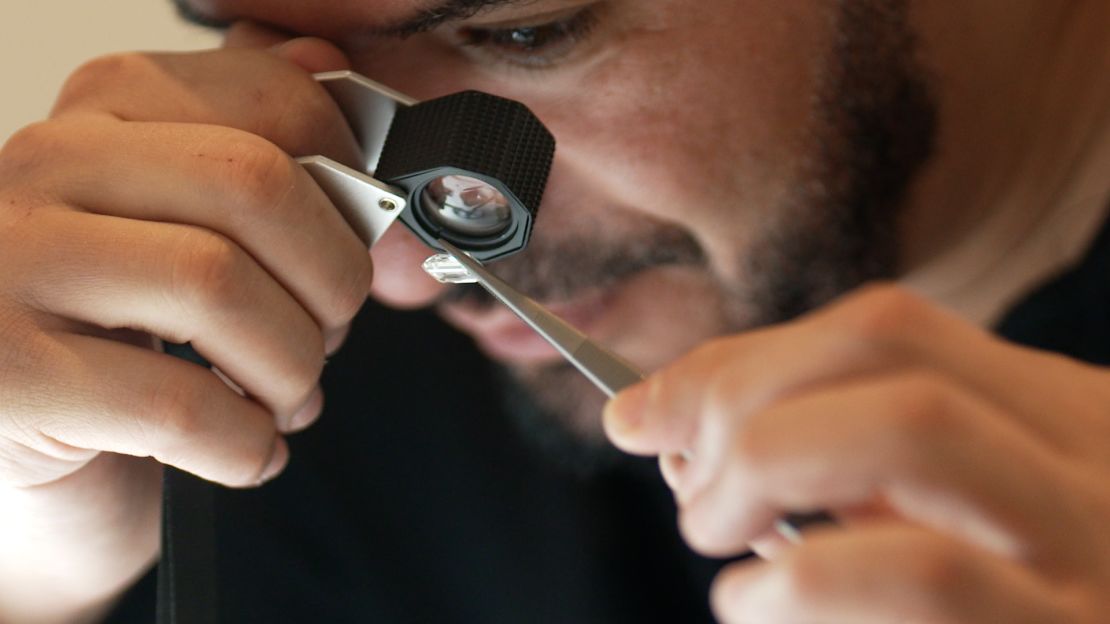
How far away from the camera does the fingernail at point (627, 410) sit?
0.41 m

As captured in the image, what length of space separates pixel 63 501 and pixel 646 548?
0.58m

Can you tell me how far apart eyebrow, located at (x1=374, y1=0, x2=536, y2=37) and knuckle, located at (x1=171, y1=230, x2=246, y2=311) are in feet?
0.59

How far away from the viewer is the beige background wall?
3.60 ft

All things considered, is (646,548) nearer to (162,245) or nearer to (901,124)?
(901,124)

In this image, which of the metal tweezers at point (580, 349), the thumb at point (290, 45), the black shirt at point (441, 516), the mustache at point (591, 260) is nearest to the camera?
the metal tweezers at point (580, 349)

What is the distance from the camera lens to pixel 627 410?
16.6 inches

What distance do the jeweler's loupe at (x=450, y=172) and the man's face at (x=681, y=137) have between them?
81mm

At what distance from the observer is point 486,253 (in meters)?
0.63

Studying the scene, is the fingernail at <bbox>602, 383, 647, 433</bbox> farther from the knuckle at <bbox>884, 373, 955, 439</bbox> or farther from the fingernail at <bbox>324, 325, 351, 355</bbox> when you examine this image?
the fingernail at <bbox>324, 325, 351, 355</bbox>

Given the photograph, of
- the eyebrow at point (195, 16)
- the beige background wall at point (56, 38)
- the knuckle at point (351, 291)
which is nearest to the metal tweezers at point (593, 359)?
the knuckle at point (351, 291)

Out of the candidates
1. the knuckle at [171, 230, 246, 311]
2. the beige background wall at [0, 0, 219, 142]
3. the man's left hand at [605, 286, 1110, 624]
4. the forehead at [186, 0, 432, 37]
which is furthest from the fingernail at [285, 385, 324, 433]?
the beige background wall at [0, 0, 219, 142]

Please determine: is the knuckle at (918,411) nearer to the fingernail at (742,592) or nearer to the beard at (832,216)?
the fingernail at (742,592)

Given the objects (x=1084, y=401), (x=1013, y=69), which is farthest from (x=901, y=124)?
(x=1084, y=401)

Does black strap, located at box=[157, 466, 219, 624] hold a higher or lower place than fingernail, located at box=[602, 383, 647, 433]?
lower
